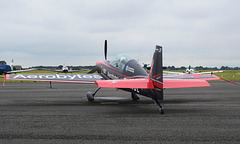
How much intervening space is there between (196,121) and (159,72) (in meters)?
2.10

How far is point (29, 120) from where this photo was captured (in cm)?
765

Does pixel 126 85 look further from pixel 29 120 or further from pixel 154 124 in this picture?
pixel 29 120

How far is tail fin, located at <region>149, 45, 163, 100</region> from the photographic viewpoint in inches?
337

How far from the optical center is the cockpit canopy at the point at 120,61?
11.5 meters

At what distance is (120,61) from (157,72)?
360cm

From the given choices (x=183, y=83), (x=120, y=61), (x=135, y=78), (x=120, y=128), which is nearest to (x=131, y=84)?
(x=135, y=78)

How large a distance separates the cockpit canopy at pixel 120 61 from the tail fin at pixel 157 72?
287cm

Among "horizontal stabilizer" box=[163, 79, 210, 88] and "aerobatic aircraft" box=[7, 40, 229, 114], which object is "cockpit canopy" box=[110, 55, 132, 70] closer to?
"aerobatic aircraft" box=[7, 40, 229, 114]

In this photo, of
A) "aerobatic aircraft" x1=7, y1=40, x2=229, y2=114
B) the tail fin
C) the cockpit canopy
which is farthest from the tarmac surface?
the cockpit canopy

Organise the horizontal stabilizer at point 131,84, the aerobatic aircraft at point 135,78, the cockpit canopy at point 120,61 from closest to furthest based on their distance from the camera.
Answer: the horizontal stabilizer at point 131,84, the aerobatic aircraft at point 135,78, the cockpit canopy at point 120,61

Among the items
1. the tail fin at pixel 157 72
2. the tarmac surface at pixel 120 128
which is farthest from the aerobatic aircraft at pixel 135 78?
the tarmac surface at pixel 120 128

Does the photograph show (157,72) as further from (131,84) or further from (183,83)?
(183,83)

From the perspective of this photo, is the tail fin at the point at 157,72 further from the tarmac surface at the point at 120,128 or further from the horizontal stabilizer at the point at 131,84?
the tarmac surface at the point at 120,128

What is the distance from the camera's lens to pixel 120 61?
468 inches
